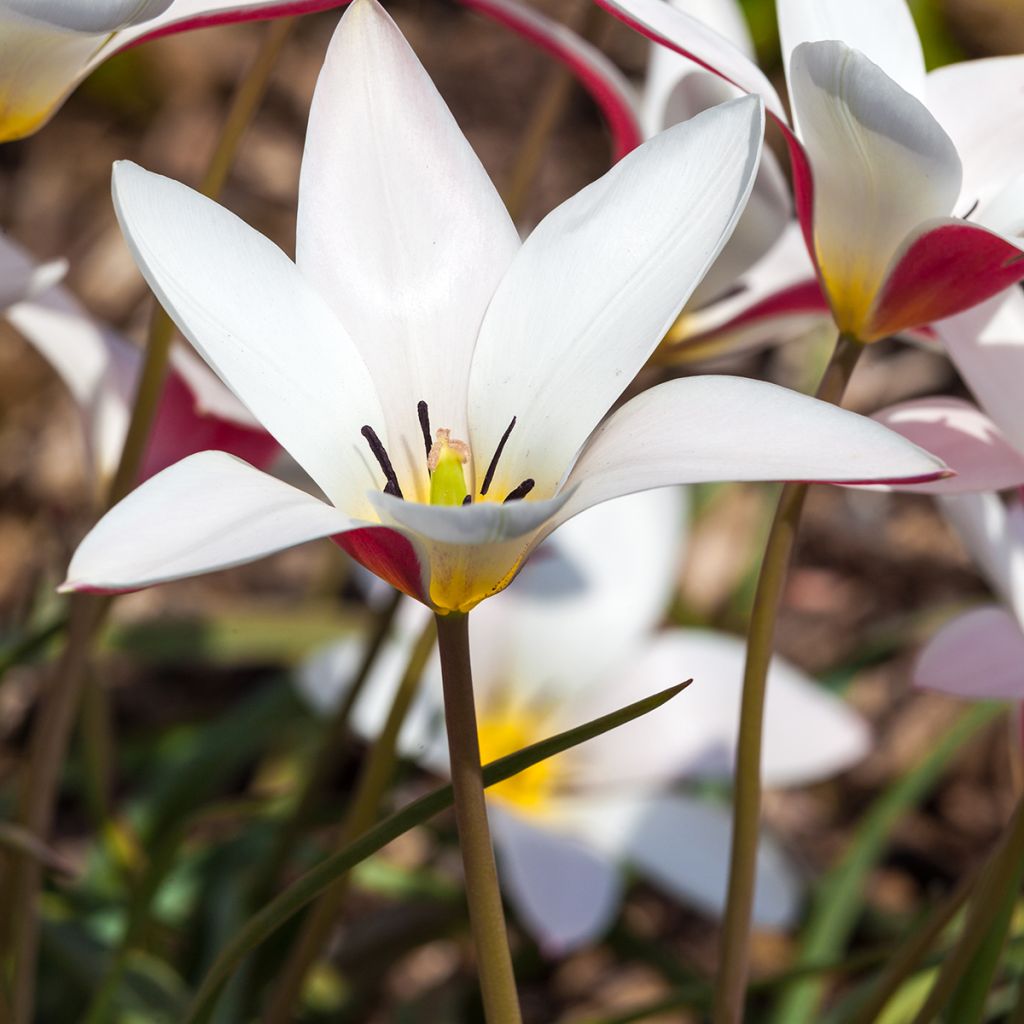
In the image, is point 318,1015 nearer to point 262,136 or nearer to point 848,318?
point 848,318

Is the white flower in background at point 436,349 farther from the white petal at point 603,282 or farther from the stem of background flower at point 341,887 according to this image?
the stem of background flower at point 341,887

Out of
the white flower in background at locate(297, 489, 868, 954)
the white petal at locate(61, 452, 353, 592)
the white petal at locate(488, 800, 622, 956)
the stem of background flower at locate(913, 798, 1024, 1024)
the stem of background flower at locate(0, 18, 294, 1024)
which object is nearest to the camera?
the white petal at locate(61, 452, 353, 592)

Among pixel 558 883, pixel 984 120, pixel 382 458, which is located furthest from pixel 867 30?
pixel 558 883

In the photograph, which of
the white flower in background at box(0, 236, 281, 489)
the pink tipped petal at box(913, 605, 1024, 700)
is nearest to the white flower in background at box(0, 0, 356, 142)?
the white flower in background at box(0, 236, 281, 489)

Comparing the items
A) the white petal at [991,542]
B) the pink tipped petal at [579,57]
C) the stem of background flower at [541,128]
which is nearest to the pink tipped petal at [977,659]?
the white petal at [991,542]

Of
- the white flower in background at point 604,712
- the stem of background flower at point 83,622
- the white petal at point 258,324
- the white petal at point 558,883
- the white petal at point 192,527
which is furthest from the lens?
the white flower in background at point 604,712

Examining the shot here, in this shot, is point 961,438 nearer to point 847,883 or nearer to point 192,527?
point 192,527

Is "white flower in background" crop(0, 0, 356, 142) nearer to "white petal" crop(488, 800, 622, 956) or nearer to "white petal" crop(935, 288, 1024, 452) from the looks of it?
"white petal" crop(935, 288, 1024, 452)
